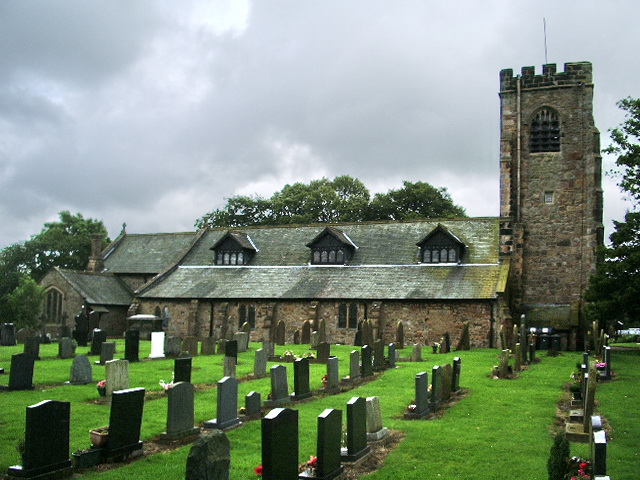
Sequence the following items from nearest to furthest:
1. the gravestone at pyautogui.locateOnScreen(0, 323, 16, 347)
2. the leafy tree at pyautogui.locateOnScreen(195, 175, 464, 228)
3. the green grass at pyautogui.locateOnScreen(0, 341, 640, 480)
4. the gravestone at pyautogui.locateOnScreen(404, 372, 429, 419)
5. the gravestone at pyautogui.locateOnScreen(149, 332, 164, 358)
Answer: the green grass at pyautogui.locateOnScreen(0, 341, 640, 480), the gravestone at pyautogui.locateOnScreen(404, 372, 429, 419), the gravestone at pyautogui.locateOnScreen(149, 332, 164, 358), the gravestone at pyautogui.locateOnScreen(0, 323, 16, 347), the leafy tree at pyautogui.locateOnScreen(195, 175, 464, 228)

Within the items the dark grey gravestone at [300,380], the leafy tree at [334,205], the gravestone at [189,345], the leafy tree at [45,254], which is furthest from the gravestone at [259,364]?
the leafy tree at [45,254]

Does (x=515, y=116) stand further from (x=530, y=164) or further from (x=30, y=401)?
(x=30, y=401)

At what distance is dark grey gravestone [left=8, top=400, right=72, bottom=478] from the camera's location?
9852 mm

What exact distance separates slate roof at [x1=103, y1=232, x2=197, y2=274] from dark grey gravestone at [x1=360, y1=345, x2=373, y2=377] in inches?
1094

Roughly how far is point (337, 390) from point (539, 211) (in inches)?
920

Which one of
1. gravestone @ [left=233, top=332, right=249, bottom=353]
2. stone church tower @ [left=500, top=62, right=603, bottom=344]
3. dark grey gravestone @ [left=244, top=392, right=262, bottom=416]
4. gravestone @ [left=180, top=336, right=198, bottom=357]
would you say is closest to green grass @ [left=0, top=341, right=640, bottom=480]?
dark grey gravestone @ [left=244, top=392, right=262, bottom=416]

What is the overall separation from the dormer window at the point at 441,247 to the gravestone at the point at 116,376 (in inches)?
944

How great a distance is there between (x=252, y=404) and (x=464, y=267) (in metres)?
24.2

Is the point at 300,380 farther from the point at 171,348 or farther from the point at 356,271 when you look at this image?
the point at 356,271

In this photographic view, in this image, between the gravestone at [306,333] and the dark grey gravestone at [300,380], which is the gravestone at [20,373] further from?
the gravestone at [306,333]

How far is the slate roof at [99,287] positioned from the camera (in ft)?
143

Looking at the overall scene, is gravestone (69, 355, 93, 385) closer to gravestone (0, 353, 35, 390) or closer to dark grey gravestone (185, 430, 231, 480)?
gravestone (0, 353, 35, 390)

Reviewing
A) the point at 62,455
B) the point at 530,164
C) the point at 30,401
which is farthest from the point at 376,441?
the point at 530,164

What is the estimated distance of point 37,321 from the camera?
4062cm
